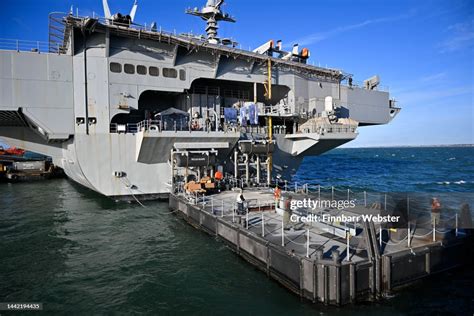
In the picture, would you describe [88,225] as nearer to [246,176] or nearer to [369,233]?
[246,176]

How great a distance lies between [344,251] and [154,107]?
80.4ft

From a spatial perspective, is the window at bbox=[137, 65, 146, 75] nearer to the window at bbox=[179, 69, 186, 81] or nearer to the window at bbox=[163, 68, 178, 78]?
the window at bbox=[163, 68, 178, 78]

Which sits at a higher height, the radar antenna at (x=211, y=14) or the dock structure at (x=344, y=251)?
the radar antenna at (x=211, y=14)

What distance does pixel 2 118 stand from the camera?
26.2m

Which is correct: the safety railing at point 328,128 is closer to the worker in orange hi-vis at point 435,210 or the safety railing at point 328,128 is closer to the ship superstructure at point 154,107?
the ship superstructure at point 154,107

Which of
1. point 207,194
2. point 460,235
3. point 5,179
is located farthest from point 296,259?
point 5,179

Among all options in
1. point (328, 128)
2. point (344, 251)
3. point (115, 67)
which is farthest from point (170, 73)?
point (344, 251)

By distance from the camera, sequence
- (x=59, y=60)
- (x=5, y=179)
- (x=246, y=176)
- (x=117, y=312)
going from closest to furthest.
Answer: (x=117, y=312) < (x=59, y=60) < (x=246, y=176) < (x=5, y=179)

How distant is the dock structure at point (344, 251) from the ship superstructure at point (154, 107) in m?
10.9

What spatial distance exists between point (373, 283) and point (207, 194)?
50.1 feet

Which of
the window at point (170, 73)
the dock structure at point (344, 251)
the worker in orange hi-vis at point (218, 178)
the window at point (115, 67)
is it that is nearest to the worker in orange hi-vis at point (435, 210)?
the dock structure at point (344, 251)

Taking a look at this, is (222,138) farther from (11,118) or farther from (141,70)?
(11,118)

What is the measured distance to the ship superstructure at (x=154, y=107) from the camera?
23.4m

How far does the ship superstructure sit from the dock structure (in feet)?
35.9
